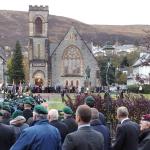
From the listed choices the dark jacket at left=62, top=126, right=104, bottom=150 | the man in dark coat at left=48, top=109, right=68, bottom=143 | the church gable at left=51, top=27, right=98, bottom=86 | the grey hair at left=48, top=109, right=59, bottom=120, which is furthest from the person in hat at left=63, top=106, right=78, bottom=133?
the church gable at left=51, top=27, right=98, bottom=86

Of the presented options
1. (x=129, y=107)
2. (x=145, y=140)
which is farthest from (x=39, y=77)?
(x=145, y=140)

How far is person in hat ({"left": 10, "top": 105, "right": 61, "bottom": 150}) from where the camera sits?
9.17 metres

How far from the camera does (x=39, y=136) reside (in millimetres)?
9398

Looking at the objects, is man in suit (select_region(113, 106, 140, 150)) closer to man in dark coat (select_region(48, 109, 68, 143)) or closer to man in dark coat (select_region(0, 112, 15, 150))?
man in dark coat (select_region(48, 109, 68, 143))

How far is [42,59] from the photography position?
98438 millimetres

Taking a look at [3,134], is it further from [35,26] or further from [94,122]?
[35,26]

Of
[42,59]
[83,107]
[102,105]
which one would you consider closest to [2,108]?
[83,107]

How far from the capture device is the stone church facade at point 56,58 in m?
98.2

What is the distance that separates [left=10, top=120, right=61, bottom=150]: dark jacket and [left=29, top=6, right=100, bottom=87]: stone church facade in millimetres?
86617

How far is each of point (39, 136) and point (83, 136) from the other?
776 mm

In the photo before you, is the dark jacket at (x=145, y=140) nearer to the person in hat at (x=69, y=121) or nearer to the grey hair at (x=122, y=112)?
the grey hair at (x=122, y=112)

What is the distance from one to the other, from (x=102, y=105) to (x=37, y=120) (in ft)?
53.2

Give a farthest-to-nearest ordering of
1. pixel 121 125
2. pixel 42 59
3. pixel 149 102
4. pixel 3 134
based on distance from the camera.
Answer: pixel 42 59 → pixel 149 102 → pixel 121 125 → pixel 3 134

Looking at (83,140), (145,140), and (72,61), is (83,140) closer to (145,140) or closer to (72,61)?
(145,140)
